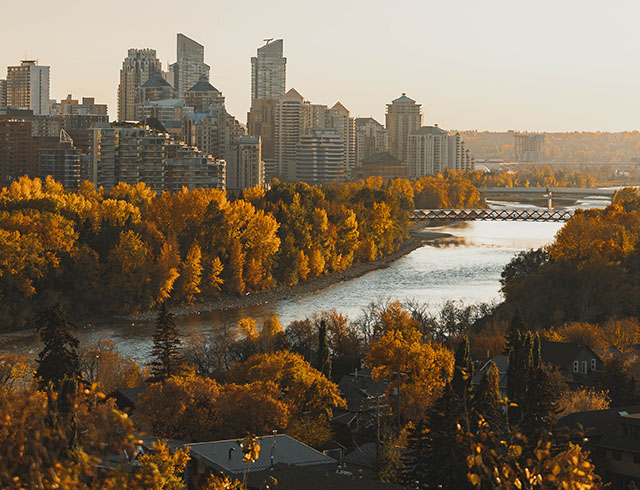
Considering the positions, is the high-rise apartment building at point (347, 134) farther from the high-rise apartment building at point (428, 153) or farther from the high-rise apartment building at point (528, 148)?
the high-rise apartment building at point (528, 148)

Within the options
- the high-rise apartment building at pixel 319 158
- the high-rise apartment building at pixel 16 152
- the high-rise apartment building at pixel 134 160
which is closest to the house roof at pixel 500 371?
the high-rise apartment building at pixel 134 160

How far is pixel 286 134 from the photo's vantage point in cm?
6575

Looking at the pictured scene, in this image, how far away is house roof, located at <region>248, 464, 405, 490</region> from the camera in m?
7.57

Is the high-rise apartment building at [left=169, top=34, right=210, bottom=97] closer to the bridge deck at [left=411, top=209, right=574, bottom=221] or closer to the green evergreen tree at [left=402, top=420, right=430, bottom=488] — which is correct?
the bridge deck at [left=411, top=209, right=574, bottom=221]

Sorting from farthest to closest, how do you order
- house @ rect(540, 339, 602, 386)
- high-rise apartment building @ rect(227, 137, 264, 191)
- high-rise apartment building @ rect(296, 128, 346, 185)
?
high-rise apartment building @ rect(296, 128, 346, 185)
high-rise apartment building @ rect(227, 137, 264, 191)
house @ rect(540, 339, 602, 386)

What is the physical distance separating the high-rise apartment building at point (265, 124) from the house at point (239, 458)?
186 feet

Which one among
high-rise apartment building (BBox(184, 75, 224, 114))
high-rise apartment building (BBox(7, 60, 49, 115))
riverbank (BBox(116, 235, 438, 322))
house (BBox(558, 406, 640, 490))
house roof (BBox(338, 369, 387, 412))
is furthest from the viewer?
high-rise apartment building (BBox(7, 60, 49, 115))

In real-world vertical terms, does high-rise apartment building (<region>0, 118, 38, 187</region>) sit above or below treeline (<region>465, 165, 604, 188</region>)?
above

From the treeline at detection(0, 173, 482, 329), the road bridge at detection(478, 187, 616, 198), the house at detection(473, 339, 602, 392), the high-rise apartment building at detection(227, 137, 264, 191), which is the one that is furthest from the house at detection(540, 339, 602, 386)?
the road bridge at detection(478, 187, 616, 198)

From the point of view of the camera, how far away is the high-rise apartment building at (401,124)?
80375mm

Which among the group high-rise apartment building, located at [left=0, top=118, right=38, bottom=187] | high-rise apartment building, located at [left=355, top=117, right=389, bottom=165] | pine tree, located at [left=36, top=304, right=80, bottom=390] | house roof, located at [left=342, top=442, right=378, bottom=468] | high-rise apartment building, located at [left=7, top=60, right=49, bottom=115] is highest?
high-rise apartment building, located at [left=7, top=60, right=49, bottom=115]

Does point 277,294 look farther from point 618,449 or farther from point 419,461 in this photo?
point 419,461

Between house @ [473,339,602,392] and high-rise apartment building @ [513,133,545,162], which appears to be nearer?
house @ [473,339,602,392]

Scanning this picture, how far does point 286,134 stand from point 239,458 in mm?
57536
